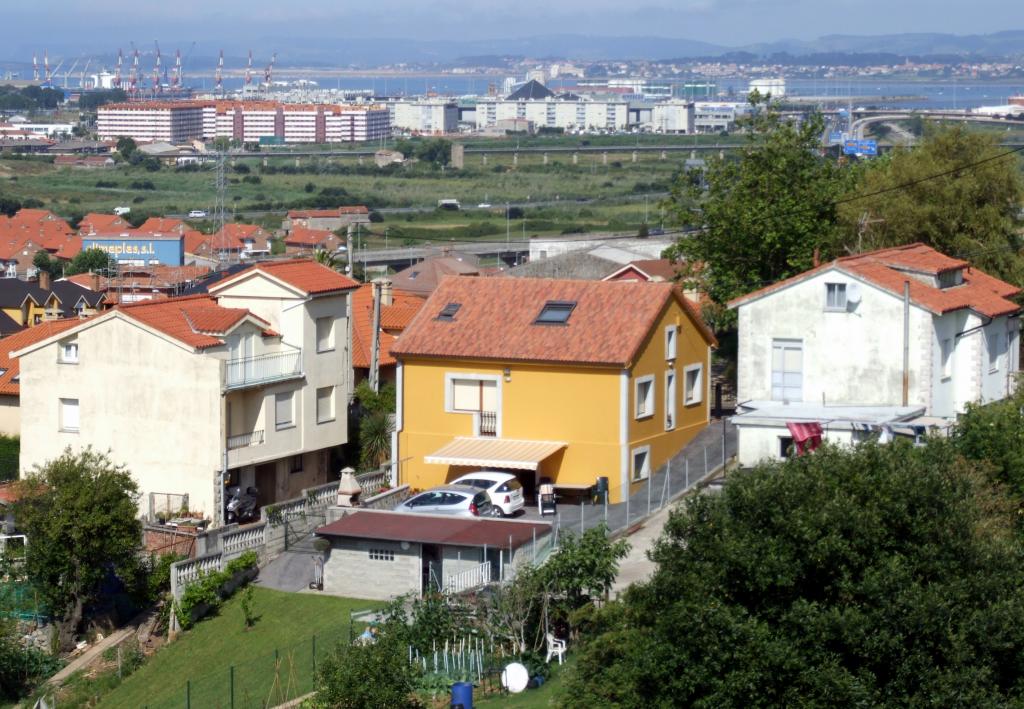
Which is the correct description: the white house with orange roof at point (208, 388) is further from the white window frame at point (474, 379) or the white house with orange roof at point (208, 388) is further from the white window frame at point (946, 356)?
the white window frame at point (946, 356)

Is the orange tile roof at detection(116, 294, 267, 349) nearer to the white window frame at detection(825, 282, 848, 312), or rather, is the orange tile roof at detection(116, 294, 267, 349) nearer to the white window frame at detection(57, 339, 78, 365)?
the white window frame at detection(57, 339, 78, 365)

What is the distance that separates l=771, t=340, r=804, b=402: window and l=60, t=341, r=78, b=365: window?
13.2m

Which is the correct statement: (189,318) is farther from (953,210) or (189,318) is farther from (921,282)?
(953,210)

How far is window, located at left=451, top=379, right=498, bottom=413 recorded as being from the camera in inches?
1251

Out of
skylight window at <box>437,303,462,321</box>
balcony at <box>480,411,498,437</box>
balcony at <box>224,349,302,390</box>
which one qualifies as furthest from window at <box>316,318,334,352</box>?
balcony at <box>480,411,498,437</box>

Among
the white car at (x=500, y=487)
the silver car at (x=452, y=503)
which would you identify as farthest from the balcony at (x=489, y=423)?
the silver car at (x=452, y=503)

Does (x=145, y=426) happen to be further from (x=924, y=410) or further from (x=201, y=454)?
(x=924, y=410)

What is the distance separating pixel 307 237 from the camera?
130375 millimetres

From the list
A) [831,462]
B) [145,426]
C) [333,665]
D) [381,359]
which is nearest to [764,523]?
[831,462]

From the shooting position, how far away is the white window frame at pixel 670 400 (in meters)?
32.3

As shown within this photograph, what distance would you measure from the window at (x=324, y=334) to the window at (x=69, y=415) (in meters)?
4.84

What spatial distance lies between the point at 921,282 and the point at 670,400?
16.7ft

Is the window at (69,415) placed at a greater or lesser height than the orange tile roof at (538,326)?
lesser

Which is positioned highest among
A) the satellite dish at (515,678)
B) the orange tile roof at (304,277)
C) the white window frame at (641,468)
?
the orange tile roof at (304,277)
